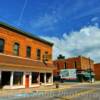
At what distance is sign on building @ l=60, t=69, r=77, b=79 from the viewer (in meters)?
65.3

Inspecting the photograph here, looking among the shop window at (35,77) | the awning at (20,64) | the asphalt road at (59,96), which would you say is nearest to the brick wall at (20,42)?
the awning at (20,64)

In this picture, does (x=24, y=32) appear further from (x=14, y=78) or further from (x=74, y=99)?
(x=74, y=99)

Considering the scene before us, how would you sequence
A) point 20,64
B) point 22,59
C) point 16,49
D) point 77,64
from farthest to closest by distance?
point 77,64 → point 22,59 → point 16,49 → point 20,64

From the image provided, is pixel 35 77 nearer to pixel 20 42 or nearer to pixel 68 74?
pixel 20 42

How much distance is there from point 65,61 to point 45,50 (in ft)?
103

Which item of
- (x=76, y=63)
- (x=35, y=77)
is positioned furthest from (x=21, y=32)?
(x=76, y=63)

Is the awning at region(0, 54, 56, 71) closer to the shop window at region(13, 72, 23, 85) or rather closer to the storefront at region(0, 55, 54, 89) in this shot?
the storefront at region(0, 55, 54, 89)

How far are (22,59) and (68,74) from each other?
35.9 meters

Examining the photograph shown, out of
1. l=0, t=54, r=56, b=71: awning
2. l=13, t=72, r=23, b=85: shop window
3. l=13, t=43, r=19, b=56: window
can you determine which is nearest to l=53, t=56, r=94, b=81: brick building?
l=0, t=54, r=56, b=71: awning

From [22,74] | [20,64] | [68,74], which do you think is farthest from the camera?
[68,74]

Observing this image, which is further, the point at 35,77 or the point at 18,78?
the point at 35,77

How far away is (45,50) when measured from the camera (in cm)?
4081

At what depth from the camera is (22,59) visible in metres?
32.5

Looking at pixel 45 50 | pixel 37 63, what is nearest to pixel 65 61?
pixel 45 50
